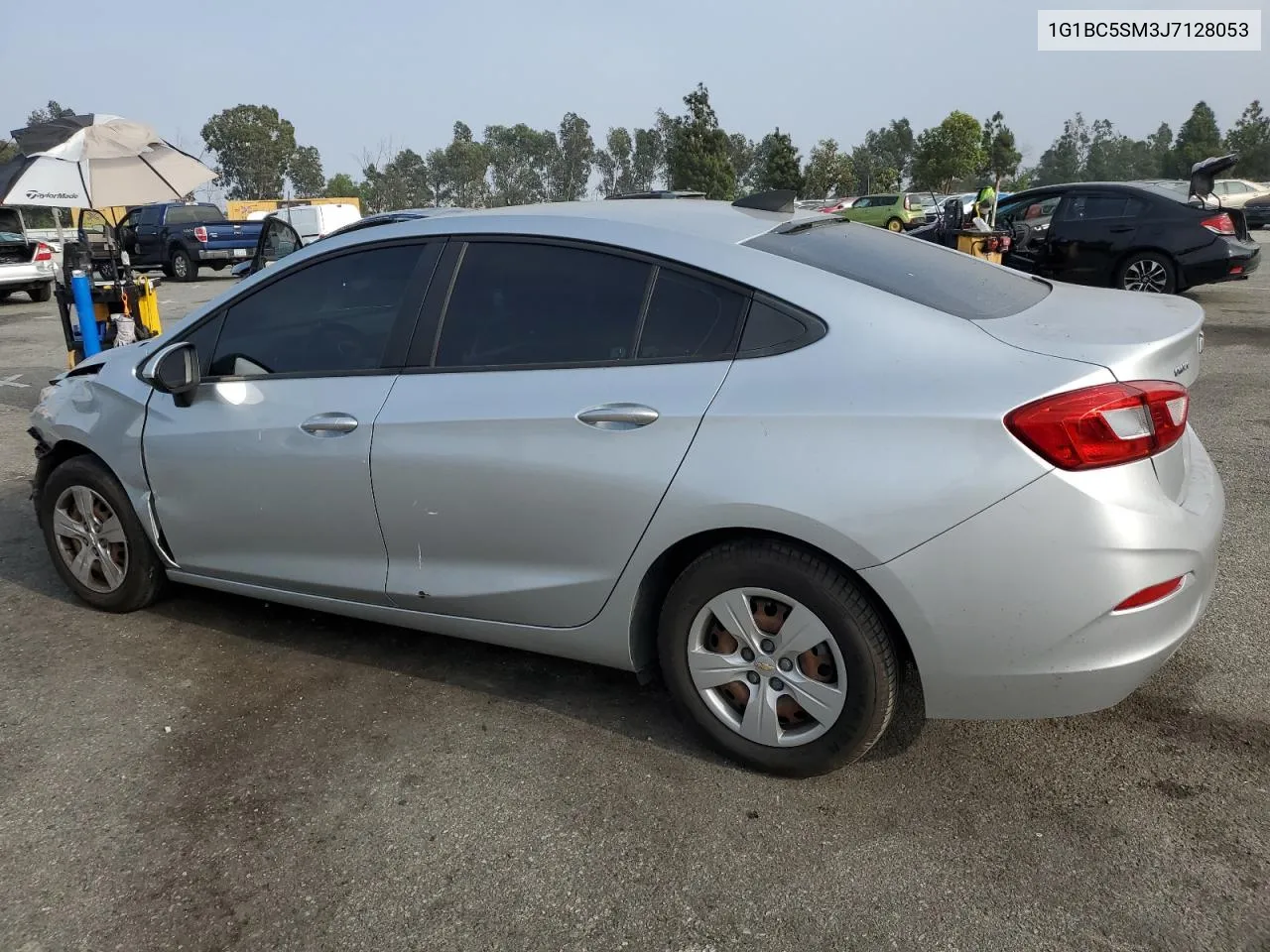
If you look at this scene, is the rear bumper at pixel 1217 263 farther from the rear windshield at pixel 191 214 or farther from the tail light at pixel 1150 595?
the rear windshield at pixel 191 214

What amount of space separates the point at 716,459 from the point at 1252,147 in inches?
3474

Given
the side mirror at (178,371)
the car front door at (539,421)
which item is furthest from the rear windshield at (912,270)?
the side mirror at (178,371)

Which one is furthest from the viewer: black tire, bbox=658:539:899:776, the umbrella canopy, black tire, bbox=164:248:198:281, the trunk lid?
black tire, bbox=164:248:198:281

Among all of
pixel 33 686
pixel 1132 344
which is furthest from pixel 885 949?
pixel 33 686

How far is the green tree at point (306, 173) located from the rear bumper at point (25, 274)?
68.3 metres

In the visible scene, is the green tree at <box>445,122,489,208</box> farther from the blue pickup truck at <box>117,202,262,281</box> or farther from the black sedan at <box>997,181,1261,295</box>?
the black sedan at <box>997,181,1261,295</box>

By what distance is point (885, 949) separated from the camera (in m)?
2.18

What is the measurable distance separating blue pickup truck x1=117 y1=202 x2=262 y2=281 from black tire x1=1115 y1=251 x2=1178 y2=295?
18.3 m

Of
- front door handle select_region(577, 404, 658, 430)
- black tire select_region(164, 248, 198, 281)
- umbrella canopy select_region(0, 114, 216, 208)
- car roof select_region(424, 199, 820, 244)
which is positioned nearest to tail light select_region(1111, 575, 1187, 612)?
front door handle select_region(577, 404, 658, 430)

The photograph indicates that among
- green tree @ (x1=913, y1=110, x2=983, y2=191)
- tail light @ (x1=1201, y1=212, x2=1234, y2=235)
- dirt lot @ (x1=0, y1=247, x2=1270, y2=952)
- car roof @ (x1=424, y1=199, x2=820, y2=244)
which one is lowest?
dirt lot @ (x1=0, y1=247, x2=1270, y2=952)

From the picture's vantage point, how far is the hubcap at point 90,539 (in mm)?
4020

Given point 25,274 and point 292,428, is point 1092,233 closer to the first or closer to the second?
point 292,428

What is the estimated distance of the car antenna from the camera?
11.4ft

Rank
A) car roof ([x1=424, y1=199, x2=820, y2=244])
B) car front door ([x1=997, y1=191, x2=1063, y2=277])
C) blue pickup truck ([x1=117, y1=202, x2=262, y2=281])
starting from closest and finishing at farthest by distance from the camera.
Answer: car roof ([x1=424, y1=199, x2=820, y2=244])
car front door ([x1=997, y1=191, x2=1063, y2=277])
blue pickup truck ([x1=117, y1=202, x2=262, y2=281])
